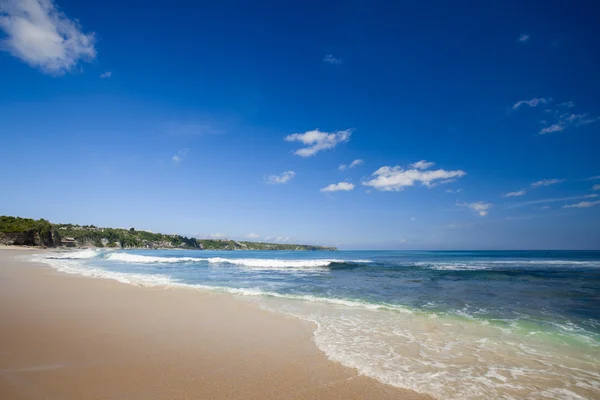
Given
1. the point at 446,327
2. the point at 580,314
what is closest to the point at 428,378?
the point at 446,327

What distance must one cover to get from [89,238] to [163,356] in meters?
134

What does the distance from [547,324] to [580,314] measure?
244cm

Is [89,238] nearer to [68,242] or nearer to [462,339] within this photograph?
[68,242]

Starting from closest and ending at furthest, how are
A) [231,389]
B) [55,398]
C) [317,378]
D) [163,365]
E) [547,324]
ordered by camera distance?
[55,398]
[231,389]
[317,378]
[163,365]
[547,324]

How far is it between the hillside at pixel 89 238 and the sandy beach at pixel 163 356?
261 feet

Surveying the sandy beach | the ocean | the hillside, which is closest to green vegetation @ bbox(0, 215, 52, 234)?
the hillside

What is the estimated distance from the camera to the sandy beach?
355 cm

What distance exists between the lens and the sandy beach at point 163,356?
11.6ft

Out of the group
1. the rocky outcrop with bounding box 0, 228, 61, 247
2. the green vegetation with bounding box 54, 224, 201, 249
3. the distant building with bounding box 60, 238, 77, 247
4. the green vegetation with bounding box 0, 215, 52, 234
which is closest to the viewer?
the rocky outcrop with bounding box 0, 228, 61, 247

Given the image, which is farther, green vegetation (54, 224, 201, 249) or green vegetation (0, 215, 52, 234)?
green vegetation (54, 224, 201, 249)

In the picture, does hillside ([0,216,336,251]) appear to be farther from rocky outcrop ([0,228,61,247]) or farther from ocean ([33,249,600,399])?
ocean ([33,249,600,399])

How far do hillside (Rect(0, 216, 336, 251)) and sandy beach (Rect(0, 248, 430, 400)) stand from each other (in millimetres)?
79685

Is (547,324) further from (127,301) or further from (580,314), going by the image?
(127,301)

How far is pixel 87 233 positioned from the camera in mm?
111812
